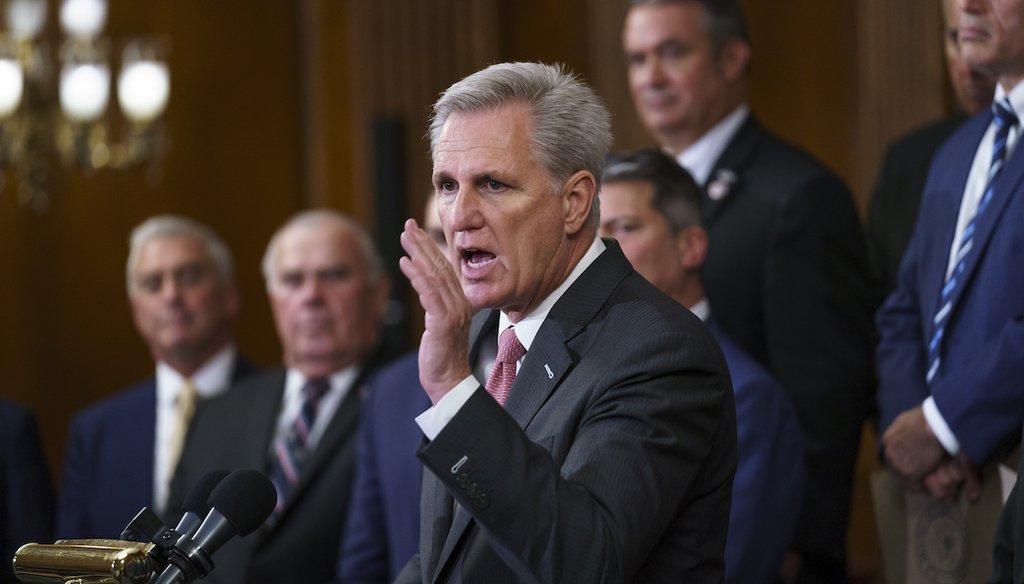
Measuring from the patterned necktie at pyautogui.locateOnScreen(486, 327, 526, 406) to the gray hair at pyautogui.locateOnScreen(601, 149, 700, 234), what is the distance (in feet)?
4.03

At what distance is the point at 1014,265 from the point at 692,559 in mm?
1131

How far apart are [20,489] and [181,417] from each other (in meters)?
0.57

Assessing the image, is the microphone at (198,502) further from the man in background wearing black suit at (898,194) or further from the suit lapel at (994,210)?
the man in background wearing black suit at (898,194)

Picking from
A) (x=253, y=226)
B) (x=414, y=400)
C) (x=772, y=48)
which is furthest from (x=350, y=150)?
(x=414, y=400)

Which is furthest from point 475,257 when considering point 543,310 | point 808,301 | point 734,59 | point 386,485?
point 734,59

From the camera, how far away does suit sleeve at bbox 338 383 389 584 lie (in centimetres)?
393

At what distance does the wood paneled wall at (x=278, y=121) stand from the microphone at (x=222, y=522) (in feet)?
14.3

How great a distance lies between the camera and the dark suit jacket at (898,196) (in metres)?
4.11

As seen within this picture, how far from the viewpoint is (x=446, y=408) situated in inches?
78.2

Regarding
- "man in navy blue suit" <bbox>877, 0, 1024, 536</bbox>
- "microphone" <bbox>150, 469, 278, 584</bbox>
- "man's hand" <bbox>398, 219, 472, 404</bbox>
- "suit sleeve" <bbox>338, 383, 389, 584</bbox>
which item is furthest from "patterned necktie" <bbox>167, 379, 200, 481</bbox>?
"man's hand" <bbox>398, 219, 472, 404</bbox>

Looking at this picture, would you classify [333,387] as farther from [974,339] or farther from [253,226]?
[253,226]

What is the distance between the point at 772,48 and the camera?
6.24m

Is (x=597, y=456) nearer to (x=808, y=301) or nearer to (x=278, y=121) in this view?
(x=808, y=301)

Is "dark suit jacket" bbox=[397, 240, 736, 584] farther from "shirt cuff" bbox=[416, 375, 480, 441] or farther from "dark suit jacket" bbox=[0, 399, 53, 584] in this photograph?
"dark suit jacket" bbox=[0, 399, 53, 584]
